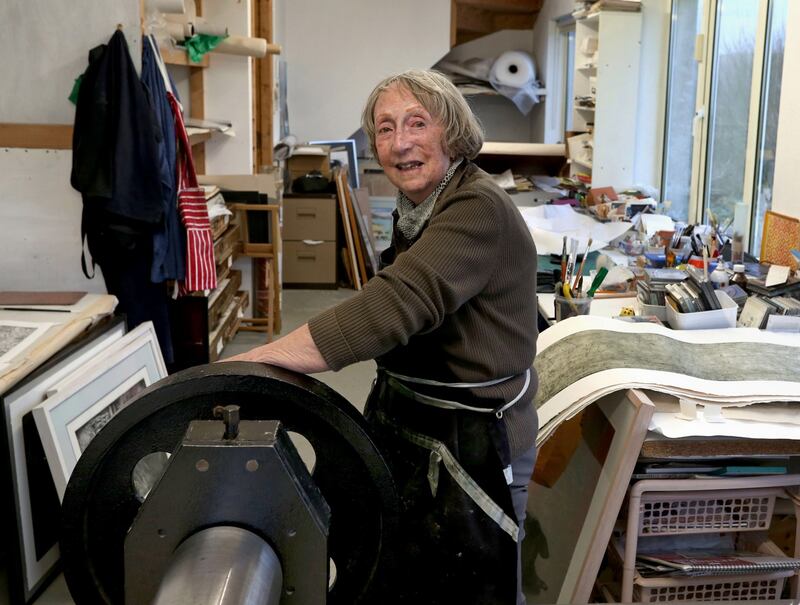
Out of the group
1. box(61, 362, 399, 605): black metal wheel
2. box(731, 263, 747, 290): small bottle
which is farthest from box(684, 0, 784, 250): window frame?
box(61, 362, 399, 605): black metal wheel

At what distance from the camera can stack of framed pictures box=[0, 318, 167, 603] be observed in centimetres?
236

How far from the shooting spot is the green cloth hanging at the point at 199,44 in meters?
4.41

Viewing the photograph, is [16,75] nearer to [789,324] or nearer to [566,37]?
[789,324]

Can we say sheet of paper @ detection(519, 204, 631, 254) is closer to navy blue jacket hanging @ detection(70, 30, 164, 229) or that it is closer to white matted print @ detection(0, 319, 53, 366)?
navy blue jacket hanging @ detection(70, 30, 164, 229)

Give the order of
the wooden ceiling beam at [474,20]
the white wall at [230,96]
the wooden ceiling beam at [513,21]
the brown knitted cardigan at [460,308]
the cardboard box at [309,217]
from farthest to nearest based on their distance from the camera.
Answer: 1. the wooden ceiling beam at [513,21]
2. the wooden ceiling beam at [474,20]
3. the cardboard box at [309,217]
4. the white wall at [230,96]
5. the brown knitted cardigan at [460,308]

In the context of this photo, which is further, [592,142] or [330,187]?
[330,187]

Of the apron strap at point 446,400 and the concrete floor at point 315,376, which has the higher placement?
the apron strap at point 446,400

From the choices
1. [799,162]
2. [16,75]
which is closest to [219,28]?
[16,75]

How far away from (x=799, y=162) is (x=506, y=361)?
182 centimetres

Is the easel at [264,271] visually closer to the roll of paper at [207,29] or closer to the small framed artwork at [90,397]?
the roll of paper at [207,29]

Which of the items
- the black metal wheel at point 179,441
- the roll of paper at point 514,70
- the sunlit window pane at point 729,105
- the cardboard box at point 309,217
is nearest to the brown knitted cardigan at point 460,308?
the black metal wheel at point 179,441

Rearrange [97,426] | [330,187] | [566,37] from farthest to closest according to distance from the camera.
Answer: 1. [566,37]
2. [330,187]
3. [97,426]

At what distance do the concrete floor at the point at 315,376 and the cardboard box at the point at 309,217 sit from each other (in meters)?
0.42

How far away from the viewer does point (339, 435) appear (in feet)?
2.93
